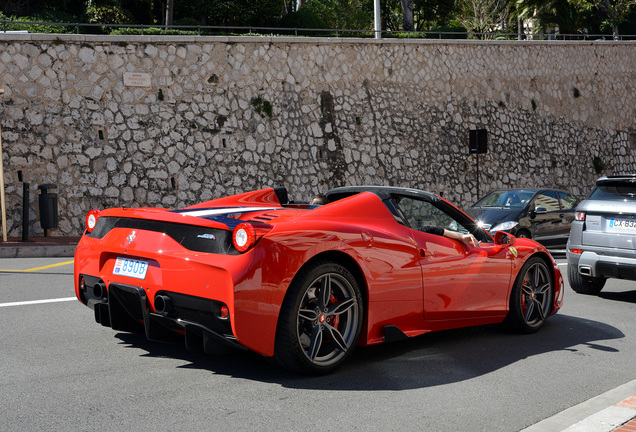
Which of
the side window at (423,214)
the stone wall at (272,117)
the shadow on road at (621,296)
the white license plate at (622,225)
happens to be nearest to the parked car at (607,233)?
the white license plate at (622,225)

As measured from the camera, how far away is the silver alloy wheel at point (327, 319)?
4.83m

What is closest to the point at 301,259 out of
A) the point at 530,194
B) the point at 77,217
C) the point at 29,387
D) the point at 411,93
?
the point at 29,387

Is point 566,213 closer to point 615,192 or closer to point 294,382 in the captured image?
point 615,192

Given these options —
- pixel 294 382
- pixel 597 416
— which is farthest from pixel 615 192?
pixel 294 382

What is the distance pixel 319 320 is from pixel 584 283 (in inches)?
227

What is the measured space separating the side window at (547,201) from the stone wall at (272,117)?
897 cm

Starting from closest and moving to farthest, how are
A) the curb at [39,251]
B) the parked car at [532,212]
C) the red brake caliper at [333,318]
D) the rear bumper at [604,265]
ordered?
1. the red brake caliper at [333,318]
2. the rear bumper at [604,265]
3. the parked car at [532,212]
4. the curb at [39,251]

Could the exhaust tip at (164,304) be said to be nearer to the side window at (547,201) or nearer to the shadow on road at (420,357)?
the shadow on road at (420,357)

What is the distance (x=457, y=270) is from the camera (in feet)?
19.1

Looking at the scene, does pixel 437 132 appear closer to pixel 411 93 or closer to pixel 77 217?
pixel 411 93

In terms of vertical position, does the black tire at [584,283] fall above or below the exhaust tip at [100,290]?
below

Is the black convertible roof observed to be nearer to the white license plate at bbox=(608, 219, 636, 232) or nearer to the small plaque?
the white license plate at bbox=(608, 219, 636, 232)

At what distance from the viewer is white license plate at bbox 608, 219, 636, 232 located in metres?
8.61

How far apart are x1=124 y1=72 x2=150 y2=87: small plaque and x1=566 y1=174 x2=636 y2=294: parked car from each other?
14420 millimetres
